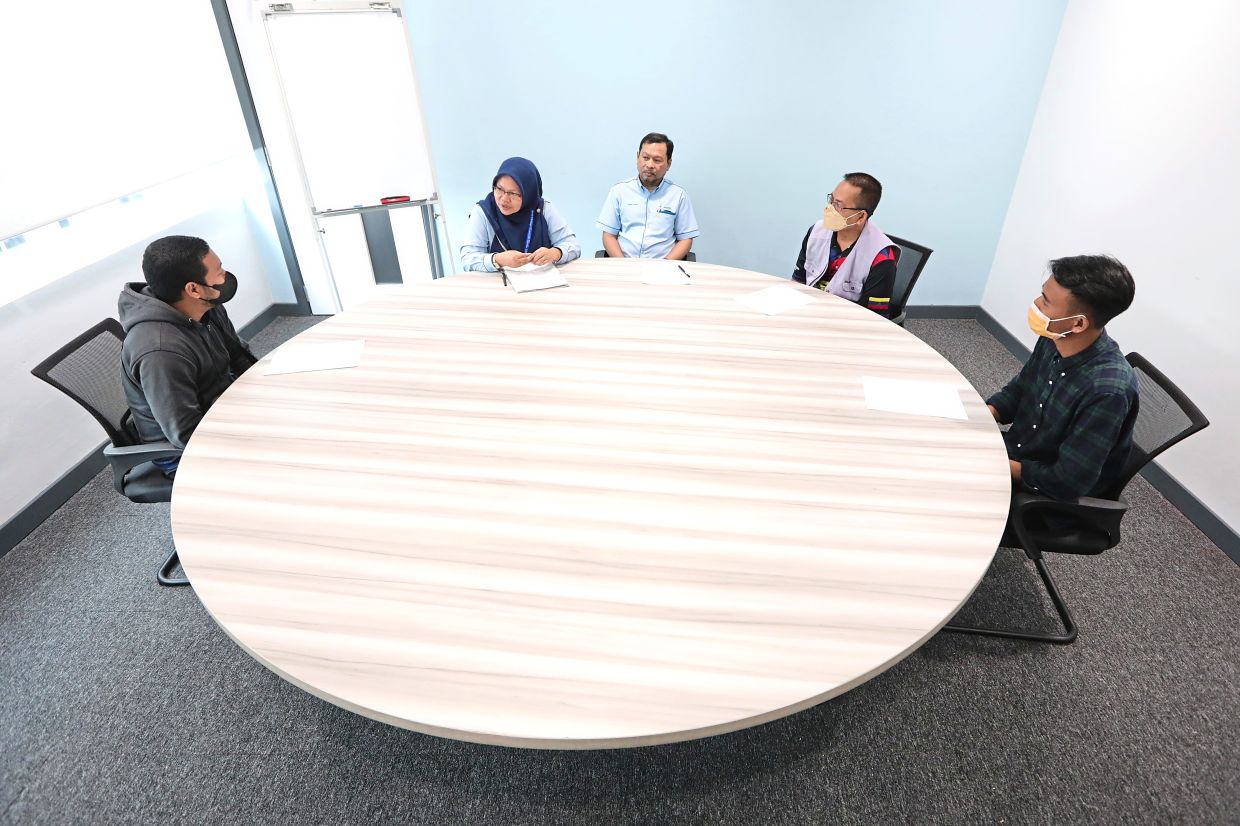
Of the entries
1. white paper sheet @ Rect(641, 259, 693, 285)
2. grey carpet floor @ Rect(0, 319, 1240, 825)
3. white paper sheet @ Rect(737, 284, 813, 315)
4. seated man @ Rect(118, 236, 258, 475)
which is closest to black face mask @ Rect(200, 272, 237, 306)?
seated man @ Rect(118, 236, 258, 475)

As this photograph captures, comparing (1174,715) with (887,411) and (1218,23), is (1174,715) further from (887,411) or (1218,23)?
(1218,23)

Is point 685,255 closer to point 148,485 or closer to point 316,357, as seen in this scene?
point 316,357

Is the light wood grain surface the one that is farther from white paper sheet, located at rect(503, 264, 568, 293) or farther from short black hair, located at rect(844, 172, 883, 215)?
short black hair, located at rect(844, 172, 883, 215)

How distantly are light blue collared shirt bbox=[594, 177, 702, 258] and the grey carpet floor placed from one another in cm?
229

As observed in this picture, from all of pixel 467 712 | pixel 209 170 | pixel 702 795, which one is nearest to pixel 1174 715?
pixel 702 795

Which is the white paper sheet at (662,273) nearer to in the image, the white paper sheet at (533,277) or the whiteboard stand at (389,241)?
the white paper sheet at (533,277)

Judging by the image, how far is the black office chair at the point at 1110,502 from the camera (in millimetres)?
1682

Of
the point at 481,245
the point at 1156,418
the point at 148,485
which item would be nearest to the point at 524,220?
the point at 481,245

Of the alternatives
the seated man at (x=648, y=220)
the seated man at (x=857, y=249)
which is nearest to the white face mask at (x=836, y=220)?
the seated man at (x=857, y=249)

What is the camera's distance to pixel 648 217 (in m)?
3.45

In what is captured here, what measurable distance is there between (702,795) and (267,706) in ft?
4.28

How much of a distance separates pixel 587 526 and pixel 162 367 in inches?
56.4

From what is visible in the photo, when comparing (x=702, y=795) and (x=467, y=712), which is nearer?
(x=467, y=712)

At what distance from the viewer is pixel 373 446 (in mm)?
1675
